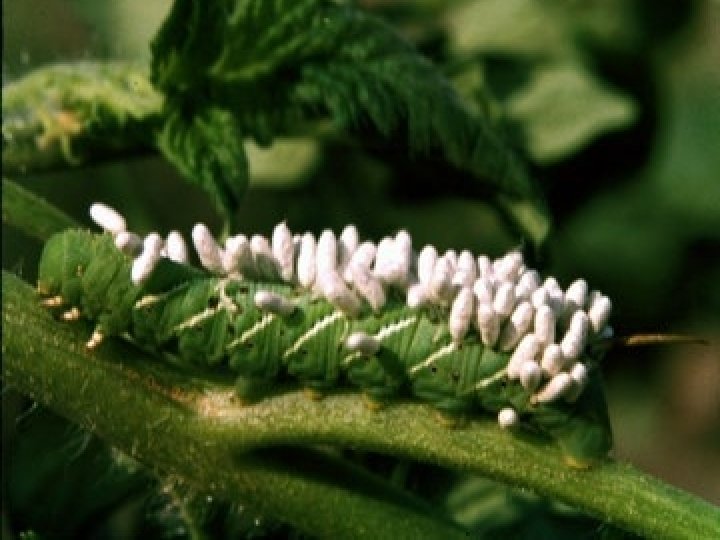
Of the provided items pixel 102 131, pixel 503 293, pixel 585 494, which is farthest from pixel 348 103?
pixel 585 494

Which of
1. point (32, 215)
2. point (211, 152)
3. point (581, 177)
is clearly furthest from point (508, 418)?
point (581, 177)

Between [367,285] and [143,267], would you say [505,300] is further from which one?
[143,267]

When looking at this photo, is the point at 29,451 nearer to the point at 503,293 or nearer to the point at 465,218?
the point at 503,293

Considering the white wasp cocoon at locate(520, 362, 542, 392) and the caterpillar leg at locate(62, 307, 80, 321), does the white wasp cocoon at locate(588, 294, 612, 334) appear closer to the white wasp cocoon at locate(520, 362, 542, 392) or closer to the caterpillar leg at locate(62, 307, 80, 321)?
the white wasp cocoon at locate(520, 362, 542, 392)

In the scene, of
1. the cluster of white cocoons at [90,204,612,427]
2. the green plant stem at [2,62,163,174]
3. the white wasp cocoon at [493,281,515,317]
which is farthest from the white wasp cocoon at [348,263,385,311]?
the green plant stem at [2,62,163,174]

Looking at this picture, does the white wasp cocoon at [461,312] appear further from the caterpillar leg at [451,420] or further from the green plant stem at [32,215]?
the green plant stem at [32,215]

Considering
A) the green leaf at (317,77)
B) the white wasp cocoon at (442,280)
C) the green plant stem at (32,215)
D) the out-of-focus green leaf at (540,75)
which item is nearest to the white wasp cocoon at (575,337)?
the white wasp cocoon at (442,280)
